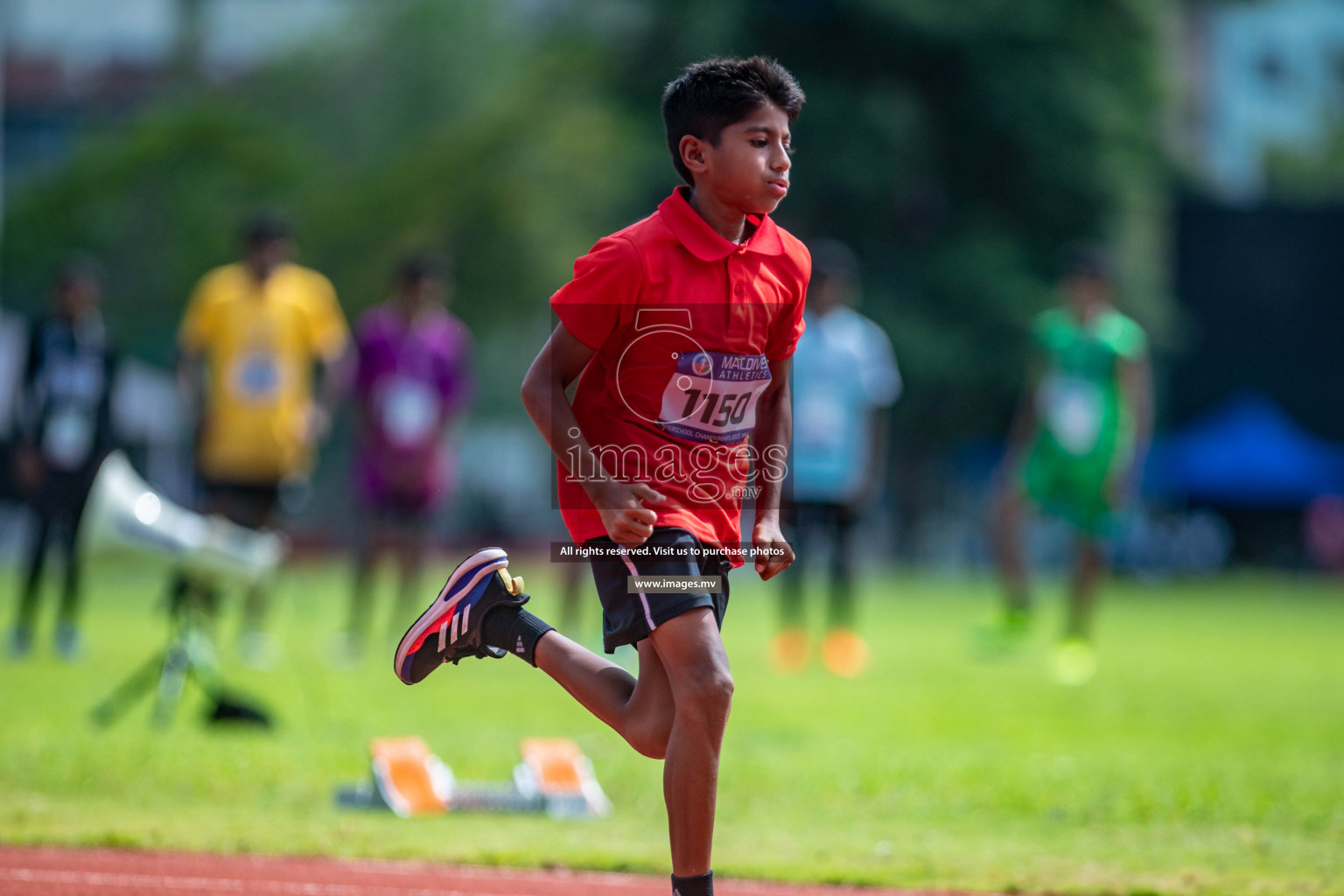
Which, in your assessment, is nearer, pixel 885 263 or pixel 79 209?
pixel 79 209

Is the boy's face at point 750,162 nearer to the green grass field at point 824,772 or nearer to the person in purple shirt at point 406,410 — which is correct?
the green grass field at point 824,772

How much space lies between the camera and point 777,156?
414 cm

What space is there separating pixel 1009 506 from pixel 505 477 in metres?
41.5

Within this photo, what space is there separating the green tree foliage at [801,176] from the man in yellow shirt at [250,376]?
20.1 m

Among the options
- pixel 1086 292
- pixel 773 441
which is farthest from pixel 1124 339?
pixel 773 441

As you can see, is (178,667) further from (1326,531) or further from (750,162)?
(1326,531)

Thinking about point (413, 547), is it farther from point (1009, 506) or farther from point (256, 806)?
point (256, 806)

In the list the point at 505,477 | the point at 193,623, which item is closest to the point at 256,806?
the point at 193,623

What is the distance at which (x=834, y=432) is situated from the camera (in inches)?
430

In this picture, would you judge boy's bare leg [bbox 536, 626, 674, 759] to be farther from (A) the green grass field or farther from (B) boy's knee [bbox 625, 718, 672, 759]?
(A) the green grass field

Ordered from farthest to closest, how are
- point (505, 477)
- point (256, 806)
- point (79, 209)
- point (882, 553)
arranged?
point (505, 477), point (882, 553), point (79, 209), point (256, 806)

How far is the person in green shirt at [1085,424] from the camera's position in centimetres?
1095

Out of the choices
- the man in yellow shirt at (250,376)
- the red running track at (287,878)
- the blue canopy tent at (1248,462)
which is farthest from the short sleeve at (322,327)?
the blue canopy tent at (1248,462)

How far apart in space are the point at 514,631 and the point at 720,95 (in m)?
1.55
